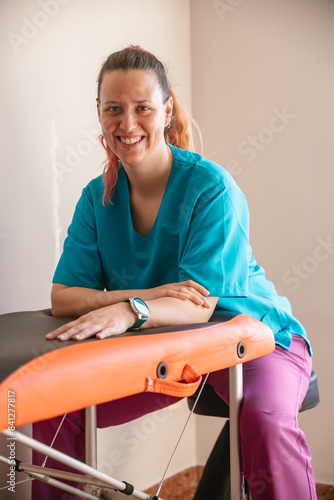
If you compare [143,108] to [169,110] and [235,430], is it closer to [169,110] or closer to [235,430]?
[169,110]

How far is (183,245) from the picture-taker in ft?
4.35

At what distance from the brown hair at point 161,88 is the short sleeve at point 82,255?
80 mm

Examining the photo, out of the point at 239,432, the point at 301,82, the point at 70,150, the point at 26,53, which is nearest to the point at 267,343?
the point at 239,432

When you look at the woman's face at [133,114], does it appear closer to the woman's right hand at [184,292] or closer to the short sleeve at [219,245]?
the short sleeve at [219,245]

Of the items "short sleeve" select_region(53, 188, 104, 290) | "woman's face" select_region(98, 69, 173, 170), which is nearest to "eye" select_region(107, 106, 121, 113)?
"woman's face" select_region(98, 69, 173, 170)

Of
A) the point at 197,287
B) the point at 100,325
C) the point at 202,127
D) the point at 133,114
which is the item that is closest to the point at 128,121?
the point at 133,114

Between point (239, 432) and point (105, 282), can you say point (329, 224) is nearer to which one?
point (105, 282)

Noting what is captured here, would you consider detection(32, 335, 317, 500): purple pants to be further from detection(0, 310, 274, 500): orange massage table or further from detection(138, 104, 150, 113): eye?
detection(138, 104, 150, 113): eye

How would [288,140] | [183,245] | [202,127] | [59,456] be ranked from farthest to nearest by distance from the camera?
[202,127], [288,140], [183,245], [59,456]

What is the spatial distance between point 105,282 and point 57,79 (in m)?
0.68

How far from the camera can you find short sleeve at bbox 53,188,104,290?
1.46 m

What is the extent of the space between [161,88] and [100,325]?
0.70 m

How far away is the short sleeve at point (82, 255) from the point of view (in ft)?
4.78

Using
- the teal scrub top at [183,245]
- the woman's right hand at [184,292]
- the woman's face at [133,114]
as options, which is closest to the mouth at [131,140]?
the woman's face at [133,114]
